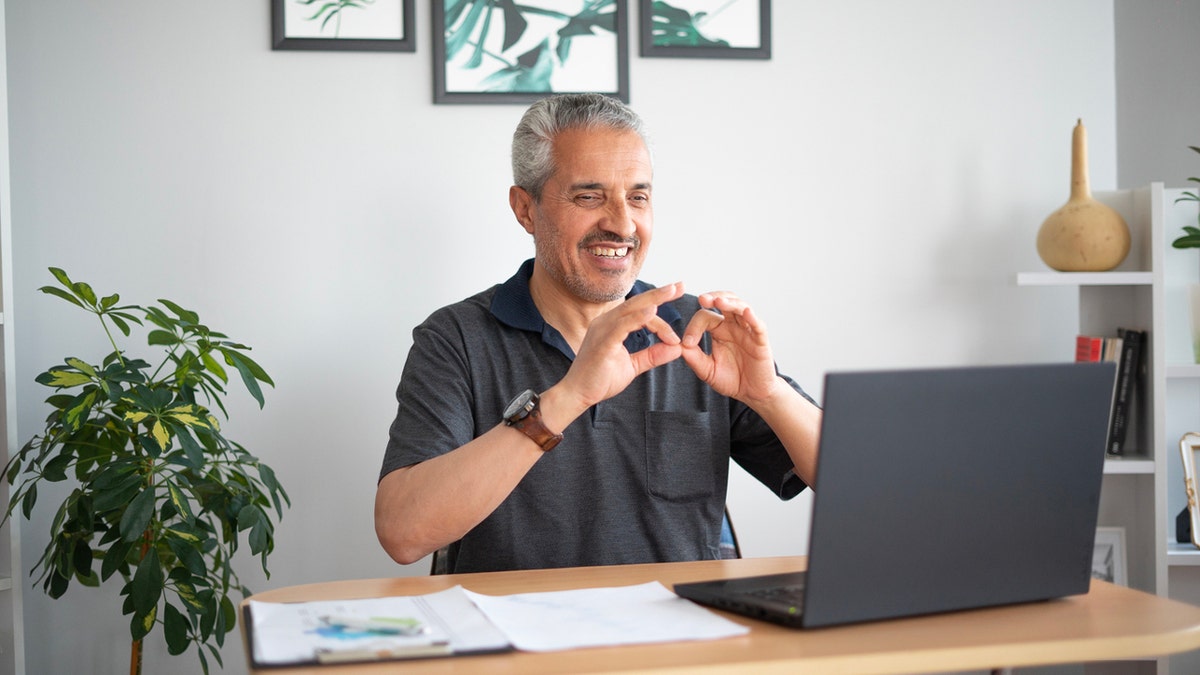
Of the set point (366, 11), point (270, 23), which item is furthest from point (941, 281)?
point (270, 23)

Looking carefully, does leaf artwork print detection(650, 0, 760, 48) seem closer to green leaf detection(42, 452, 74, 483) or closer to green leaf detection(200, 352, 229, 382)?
green leaf detection(200, 352, 229, 382)

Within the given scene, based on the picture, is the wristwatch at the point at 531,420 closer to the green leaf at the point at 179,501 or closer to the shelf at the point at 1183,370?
the green leaf at the point at 179,501

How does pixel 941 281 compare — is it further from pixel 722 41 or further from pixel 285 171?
pixel 285 171

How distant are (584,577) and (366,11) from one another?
67.8 inches

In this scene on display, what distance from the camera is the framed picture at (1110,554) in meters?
2.53

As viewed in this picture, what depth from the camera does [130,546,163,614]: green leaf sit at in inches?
78.2

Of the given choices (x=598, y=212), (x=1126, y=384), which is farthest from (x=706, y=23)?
(x=1126, y=384)

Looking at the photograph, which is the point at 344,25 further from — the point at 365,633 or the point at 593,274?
the point at 365,633

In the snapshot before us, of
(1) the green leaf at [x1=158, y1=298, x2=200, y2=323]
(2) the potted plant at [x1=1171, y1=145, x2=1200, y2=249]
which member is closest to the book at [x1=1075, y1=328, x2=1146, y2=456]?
(2) the potted plant at [x1=1171, y1=145, x2=1200, y2=249]

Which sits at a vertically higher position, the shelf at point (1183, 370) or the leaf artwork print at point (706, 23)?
the leaf artwork print at point (706, 23)

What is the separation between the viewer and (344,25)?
97.9 inches

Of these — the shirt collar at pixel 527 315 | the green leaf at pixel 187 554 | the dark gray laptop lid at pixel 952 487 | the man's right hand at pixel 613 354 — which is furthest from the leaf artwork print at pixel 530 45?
the dark gray laptop lid at pixel 952 487

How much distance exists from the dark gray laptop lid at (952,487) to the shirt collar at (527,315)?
959 mm

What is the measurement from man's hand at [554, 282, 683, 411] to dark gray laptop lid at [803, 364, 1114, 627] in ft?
1.50
